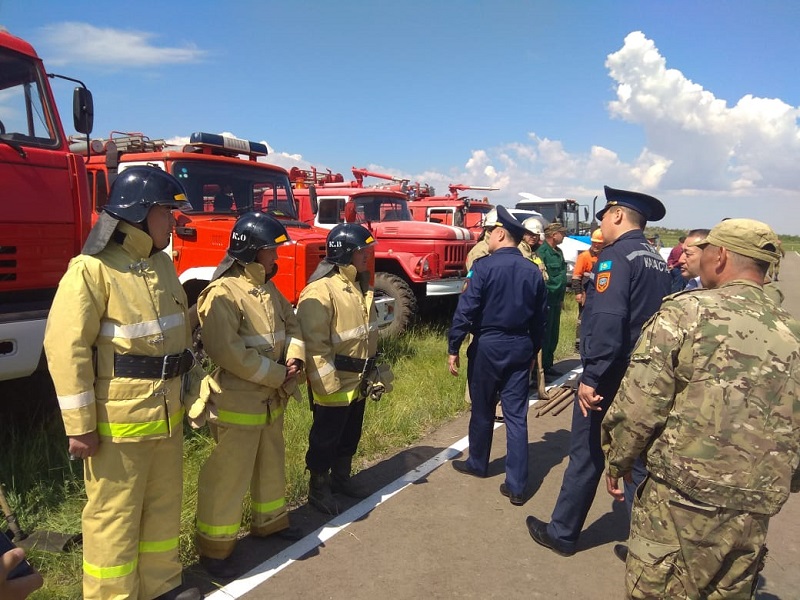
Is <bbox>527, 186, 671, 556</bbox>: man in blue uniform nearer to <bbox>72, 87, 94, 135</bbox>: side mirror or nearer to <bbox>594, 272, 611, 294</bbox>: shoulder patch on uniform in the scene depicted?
<bbox>594, 272, 611, 294</bbox>: shoulder patch on uniform

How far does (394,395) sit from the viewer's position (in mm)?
5844

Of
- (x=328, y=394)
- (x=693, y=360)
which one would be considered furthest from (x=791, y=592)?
(x=328, y=394)

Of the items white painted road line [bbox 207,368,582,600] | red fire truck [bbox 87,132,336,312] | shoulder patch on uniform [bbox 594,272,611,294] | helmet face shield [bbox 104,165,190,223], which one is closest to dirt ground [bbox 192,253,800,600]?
white painted road line [bbox 207,368,582,600]

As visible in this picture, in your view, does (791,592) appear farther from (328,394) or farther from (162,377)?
(162,377)

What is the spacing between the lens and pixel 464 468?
4.38 meters

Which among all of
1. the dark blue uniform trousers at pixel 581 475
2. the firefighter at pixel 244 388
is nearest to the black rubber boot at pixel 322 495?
the firefighter at pixel 244 388

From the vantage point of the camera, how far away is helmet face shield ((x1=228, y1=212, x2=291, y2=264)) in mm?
3057

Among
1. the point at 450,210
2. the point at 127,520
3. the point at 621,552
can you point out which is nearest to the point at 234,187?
the point at 127,520

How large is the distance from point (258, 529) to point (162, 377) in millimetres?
1237

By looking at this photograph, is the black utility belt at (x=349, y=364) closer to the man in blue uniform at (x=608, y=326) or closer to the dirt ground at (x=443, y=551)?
the dirt ground at (x=443, y=551)

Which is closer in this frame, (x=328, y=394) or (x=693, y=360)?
(x=693, y=360)

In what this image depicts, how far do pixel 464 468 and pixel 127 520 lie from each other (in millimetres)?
2601

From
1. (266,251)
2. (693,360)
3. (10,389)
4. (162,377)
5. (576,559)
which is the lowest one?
(576,559)

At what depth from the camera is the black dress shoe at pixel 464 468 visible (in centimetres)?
430
